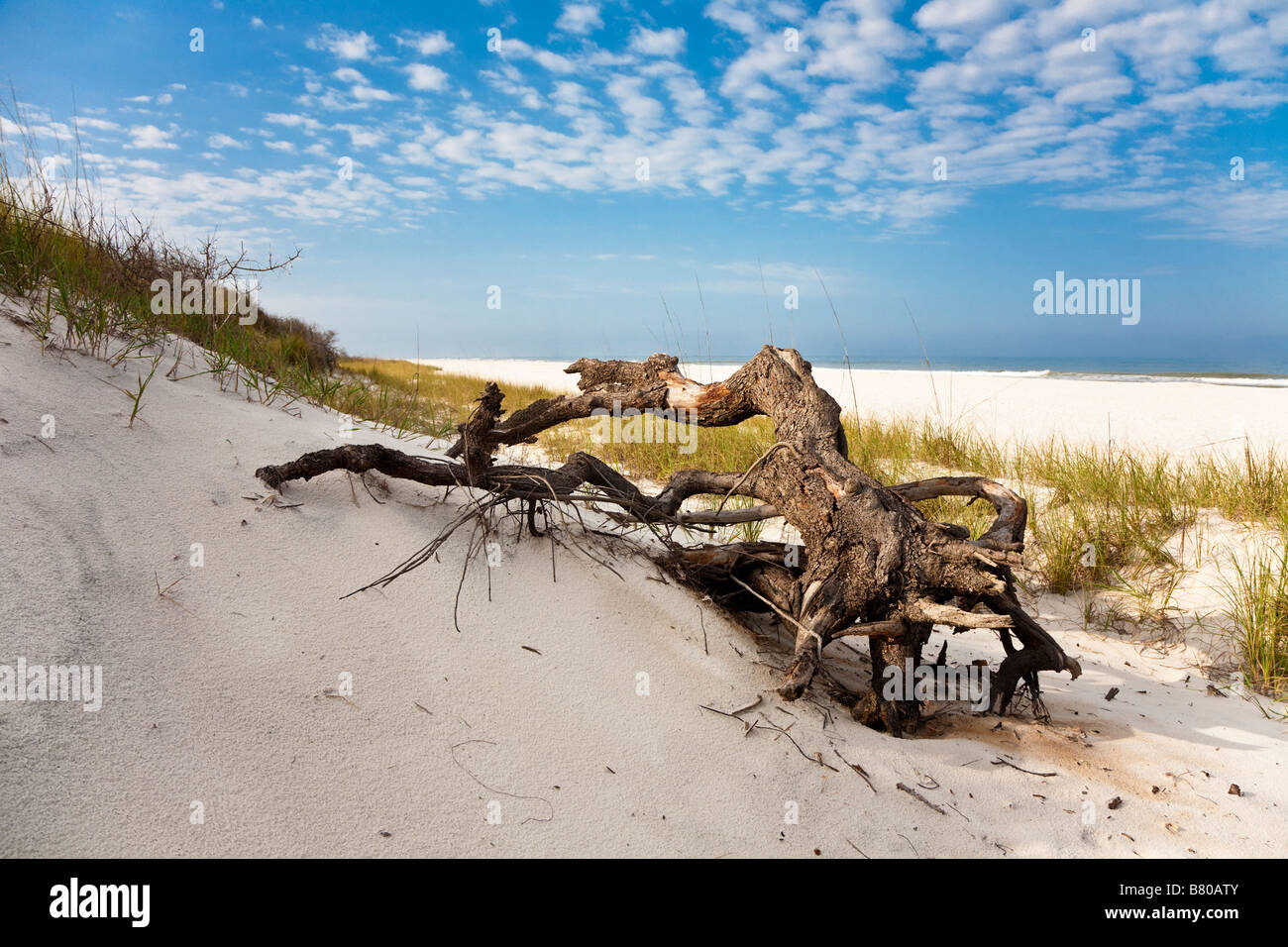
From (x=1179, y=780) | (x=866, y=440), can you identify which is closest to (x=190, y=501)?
(x=1179, y=780)

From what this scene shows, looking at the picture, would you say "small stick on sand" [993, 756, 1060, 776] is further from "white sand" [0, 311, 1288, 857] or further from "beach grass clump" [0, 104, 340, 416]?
"beach grass clump" [0, 104, 340, 416]

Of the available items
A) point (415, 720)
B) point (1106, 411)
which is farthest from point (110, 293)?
point (1106, 411)

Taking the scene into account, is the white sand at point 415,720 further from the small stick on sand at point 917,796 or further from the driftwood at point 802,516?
the driftwood at point 802,516

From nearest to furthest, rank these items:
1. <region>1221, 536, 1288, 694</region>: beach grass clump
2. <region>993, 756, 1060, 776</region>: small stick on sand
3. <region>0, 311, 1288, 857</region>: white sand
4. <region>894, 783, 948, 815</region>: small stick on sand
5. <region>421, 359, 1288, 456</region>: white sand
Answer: <region>0, 311, 1288, 857</region>: white sand → <region>894, 783, 948, 815</region>: small stick on sand → <region>993, 756, 1060, 776</region>: small stick on sand → <region>1221, 536, 1288, 694</region>: beach grass clump → <region>421, 359, 1288, 456</region>: white sand

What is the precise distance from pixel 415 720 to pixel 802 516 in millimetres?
1504

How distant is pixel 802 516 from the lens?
8.91 feet

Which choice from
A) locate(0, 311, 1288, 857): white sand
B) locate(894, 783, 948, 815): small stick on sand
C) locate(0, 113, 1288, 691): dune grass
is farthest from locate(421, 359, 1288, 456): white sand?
locate(894, 783, 948, 815): small stick on sand

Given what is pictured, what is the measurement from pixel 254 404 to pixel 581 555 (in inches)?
83.1

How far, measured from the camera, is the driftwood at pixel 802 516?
2.53 metres

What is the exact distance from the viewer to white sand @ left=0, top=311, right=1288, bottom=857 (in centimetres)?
184

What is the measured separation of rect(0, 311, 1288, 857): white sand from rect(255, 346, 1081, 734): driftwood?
0.17 meters

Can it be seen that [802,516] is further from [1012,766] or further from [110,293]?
[110,293]
